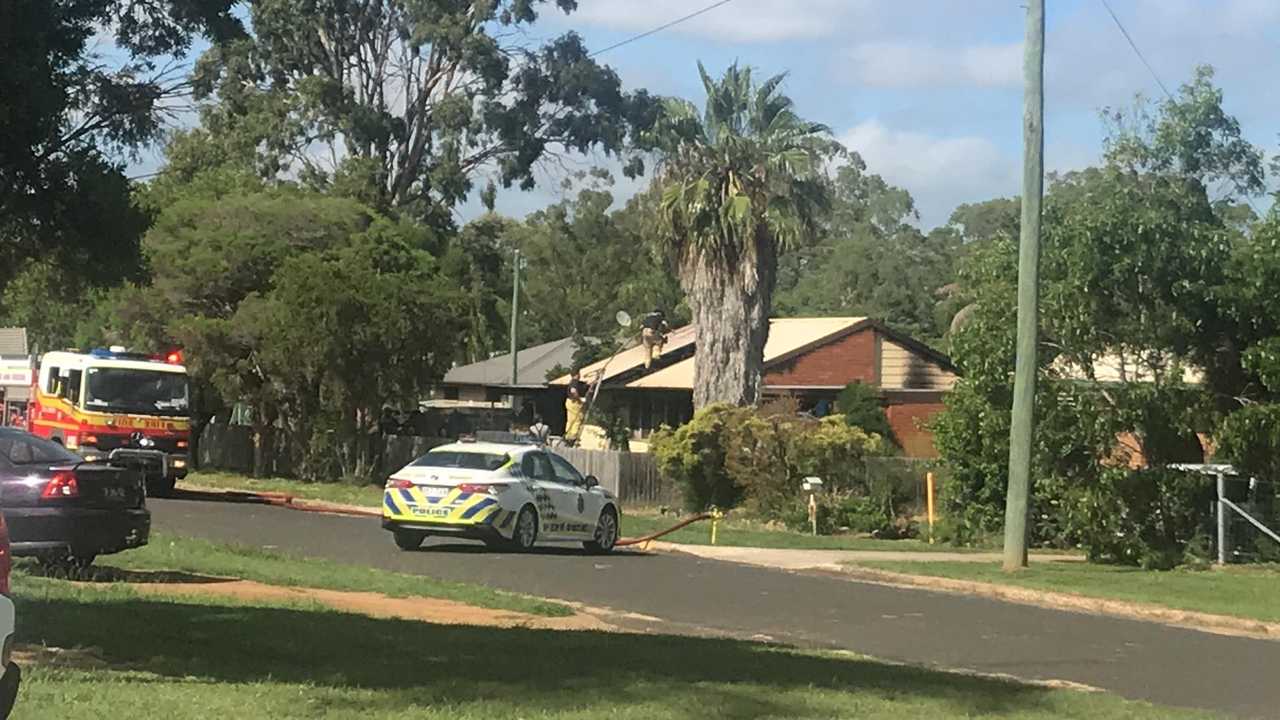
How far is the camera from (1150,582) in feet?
75.2

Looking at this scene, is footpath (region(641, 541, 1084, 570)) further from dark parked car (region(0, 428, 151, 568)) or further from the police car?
dark parked car (region(0, 428, 151, 568))

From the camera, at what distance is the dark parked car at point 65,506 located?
16562 mm

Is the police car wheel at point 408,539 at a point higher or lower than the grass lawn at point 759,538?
lower

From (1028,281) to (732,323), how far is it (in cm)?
1434

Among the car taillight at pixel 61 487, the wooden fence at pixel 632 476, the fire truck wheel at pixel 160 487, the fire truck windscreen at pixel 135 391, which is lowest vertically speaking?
the fire truck wheel at pixel 160 487

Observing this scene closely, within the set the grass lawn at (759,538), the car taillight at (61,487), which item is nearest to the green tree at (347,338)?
the grass lawn at (759,538)

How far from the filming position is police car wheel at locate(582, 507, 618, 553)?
25.8m

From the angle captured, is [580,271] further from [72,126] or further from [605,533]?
[72,126]

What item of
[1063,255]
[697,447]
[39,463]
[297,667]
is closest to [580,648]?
[297,667]

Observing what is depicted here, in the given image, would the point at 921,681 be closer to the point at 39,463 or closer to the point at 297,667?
the point at 297,667

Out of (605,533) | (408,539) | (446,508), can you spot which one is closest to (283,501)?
(605,533)

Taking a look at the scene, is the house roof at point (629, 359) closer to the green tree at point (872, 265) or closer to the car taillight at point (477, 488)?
the green tree at point (872, 265)

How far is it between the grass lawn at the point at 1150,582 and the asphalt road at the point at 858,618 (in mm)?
1331

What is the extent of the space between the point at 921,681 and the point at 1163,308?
15.4m
